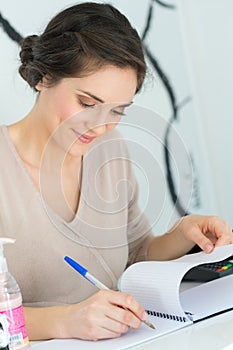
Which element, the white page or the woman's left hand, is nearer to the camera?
the white page

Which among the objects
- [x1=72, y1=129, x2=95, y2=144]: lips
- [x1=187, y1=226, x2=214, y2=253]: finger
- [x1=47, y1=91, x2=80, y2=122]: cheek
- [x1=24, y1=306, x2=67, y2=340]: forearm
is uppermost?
[x1=47, y1=91, x2=80, y2=122]: cheek

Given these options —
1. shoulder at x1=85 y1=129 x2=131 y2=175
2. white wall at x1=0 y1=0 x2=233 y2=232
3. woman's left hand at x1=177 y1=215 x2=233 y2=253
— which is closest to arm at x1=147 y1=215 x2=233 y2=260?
woman's left hand at x1=177 y1=215 x2=233 y2=253

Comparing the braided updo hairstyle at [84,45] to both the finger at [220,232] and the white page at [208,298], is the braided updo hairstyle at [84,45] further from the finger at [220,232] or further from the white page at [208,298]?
the white page at [208,298]

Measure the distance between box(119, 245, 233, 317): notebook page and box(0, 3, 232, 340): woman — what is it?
56mm

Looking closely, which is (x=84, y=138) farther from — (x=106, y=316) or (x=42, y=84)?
Answer: (x=106, y=316)

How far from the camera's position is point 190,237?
143cm

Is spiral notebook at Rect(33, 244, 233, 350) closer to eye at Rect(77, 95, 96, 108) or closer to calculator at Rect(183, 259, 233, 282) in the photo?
calculator at Rect(183, 259, 233, 282)

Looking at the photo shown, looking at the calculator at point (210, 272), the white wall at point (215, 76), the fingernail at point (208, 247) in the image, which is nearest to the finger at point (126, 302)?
the fingernail at point (208, 247)

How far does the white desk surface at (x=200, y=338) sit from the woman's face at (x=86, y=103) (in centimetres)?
42

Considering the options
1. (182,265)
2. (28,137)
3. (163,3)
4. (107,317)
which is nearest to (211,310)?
(182,265)

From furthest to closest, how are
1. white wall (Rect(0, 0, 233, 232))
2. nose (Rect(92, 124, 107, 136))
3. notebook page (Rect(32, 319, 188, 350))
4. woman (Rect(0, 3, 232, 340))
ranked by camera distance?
white wall (Rect(0, 0, 233, 232))
nose (Rect(92, 124, 107, 136))
woman (Rect(0, 3, 232, 340))
notebook page (Rect(32, 319, 188, 350))

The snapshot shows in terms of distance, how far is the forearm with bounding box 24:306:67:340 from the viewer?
3.77 feet

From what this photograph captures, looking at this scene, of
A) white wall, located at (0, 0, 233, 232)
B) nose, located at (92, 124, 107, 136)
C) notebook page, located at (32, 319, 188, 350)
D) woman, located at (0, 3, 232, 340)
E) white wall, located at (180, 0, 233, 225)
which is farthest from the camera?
white wall, located at (180, 0, 233, 225)

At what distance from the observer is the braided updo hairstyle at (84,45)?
1.26 meters
